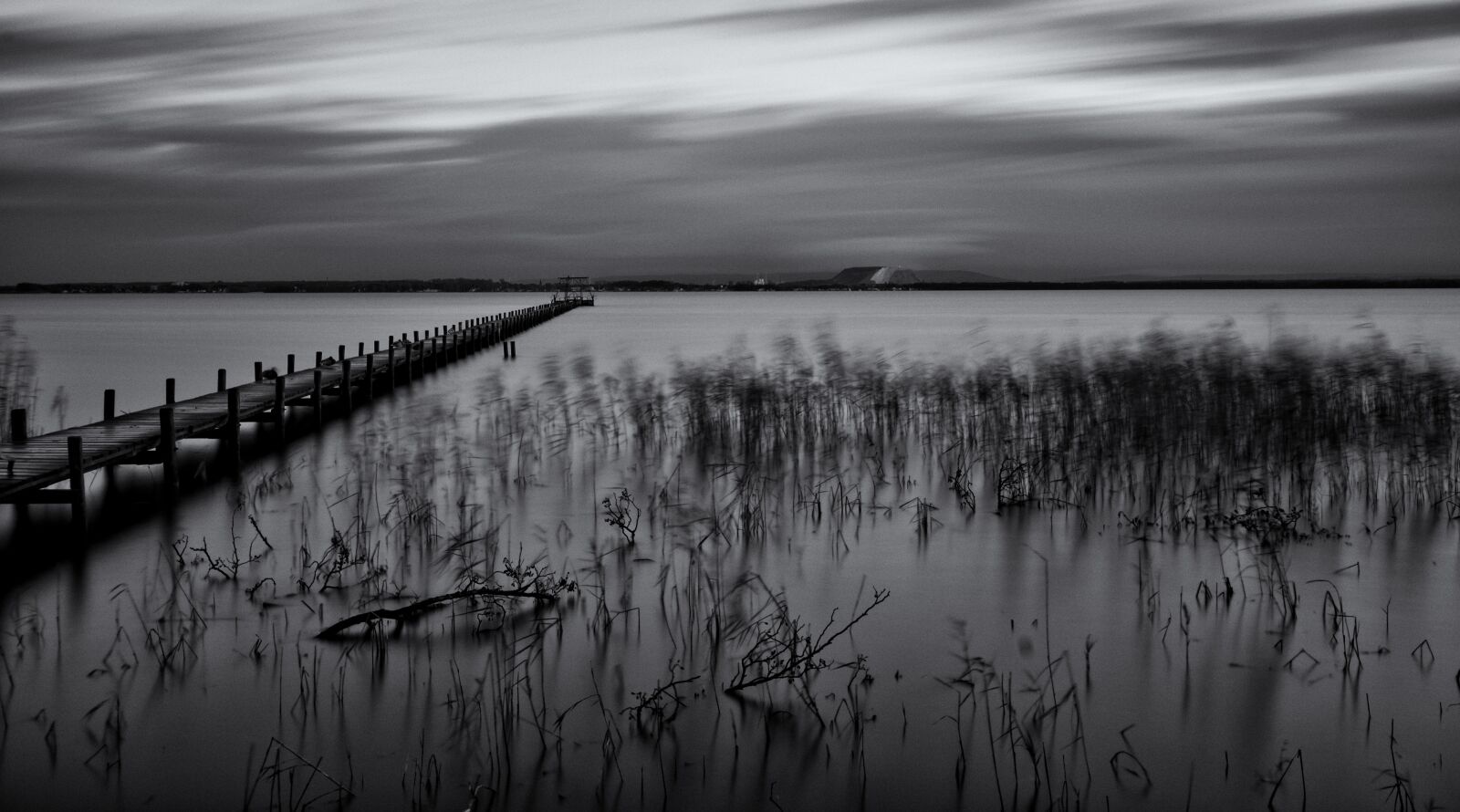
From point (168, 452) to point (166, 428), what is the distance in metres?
0.29

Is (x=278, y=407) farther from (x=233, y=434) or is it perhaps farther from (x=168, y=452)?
(x=168, y=452)

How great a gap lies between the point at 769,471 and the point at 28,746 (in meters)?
9.55

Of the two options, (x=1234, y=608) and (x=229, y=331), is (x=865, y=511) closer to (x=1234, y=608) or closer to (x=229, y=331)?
(x=1234, y=608)

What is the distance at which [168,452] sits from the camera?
43.7 feet

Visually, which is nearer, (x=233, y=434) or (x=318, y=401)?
(x=233, y=434)

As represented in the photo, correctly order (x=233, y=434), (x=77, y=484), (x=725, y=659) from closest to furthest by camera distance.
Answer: (x=725, y=659) < (x=77, y=484) < (x=233, y=434)

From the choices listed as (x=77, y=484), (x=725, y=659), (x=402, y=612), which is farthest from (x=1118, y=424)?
(x=77, y=484)

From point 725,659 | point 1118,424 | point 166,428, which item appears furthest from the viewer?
point 1118,424

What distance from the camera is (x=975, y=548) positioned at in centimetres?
1098

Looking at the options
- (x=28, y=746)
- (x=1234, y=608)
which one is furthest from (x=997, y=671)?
(x=28, y=746)

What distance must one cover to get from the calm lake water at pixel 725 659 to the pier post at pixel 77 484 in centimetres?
74

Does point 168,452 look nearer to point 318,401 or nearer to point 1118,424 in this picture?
point 318,401

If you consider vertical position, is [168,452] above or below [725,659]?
above

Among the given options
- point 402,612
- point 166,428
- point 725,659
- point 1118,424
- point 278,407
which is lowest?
point 725,659
